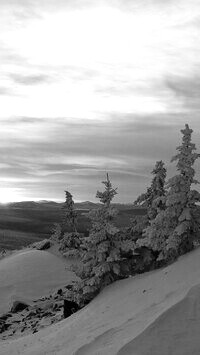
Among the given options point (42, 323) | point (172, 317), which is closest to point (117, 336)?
point (172, 317)

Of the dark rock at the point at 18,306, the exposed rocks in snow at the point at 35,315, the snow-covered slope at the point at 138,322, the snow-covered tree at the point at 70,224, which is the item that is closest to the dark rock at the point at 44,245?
the snow-covered tree at the point at 70,224

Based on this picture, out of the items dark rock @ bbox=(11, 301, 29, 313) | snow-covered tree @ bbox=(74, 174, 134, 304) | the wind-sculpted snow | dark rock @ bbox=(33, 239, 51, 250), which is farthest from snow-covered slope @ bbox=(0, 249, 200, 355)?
dark rock @ bbox=(33, 239, 51, 250)

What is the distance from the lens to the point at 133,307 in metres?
17.6

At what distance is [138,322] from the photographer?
1479 centimetres

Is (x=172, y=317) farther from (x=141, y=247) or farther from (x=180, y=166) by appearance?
(x=141, y=247)

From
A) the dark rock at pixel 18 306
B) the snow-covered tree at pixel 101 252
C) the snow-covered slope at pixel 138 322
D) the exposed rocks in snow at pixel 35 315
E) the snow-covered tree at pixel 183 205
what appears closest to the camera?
the snow-covered slope at pixel 138 322

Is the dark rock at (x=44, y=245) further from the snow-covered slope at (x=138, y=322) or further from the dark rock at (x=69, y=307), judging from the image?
the snow-covered slope at (x=138, y=322)

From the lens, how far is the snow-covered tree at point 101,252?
22672 mm

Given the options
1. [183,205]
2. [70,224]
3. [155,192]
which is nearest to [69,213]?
[70,224]

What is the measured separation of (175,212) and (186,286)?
502cm

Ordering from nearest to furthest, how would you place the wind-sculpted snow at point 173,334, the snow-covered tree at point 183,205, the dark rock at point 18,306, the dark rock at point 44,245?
the wind-sculpted snow at point 173,334, the snow-covered tree at point 183,205, the dark rock at point 18,306, the dark rock at point 44,245

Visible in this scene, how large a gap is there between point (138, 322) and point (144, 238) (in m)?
7.89

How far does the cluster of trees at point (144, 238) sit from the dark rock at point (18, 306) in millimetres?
12160

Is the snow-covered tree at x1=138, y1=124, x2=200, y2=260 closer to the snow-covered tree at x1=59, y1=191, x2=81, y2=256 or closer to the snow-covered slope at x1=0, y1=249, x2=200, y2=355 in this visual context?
the snow-covered slope at x1=0, y1=249, x2=200, y2=355
